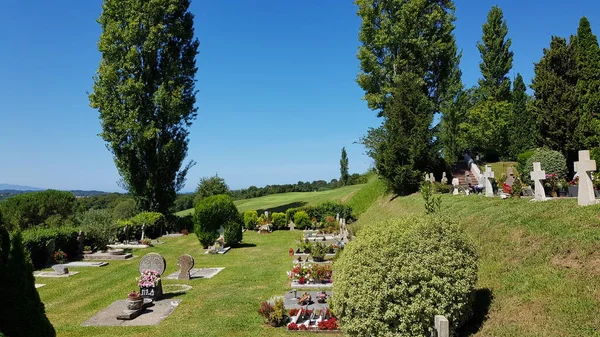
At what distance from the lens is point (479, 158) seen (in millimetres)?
40562

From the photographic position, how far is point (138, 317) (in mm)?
12562

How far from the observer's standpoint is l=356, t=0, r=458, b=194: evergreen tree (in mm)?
29797

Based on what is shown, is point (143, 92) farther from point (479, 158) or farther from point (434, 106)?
point (479, 158)

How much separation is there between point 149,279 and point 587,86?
32.1m

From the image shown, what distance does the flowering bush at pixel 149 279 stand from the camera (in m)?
14.2

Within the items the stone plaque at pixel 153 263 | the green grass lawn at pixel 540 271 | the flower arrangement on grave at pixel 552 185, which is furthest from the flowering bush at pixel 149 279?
the flower arrangement on grave at pixel 552 185

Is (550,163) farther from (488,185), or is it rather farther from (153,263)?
(153,263)

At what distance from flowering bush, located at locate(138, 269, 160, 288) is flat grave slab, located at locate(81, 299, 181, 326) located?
67 cm

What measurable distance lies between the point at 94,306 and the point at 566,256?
1413cm

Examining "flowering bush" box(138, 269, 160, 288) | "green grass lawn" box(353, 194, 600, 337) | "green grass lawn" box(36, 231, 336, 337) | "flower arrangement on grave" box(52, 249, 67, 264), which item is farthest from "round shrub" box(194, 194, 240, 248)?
"green grass lawn" box(353, 194, 600, 337)

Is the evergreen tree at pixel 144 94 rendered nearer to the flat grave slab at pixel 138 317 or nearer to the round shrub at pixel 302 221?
the round shrub at pixel 302 221

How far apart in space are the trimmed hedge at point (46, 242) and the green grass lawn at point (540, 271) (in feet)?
66.9

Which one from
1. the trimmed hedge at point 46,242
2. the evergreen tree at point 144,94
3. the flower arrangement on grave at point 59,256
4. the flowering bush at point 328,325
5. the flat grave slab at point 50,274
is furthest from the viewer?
the evergreen tree at point 144,94

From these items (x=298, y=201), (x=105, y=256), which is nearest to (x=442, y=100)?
(x=298, y=201)
